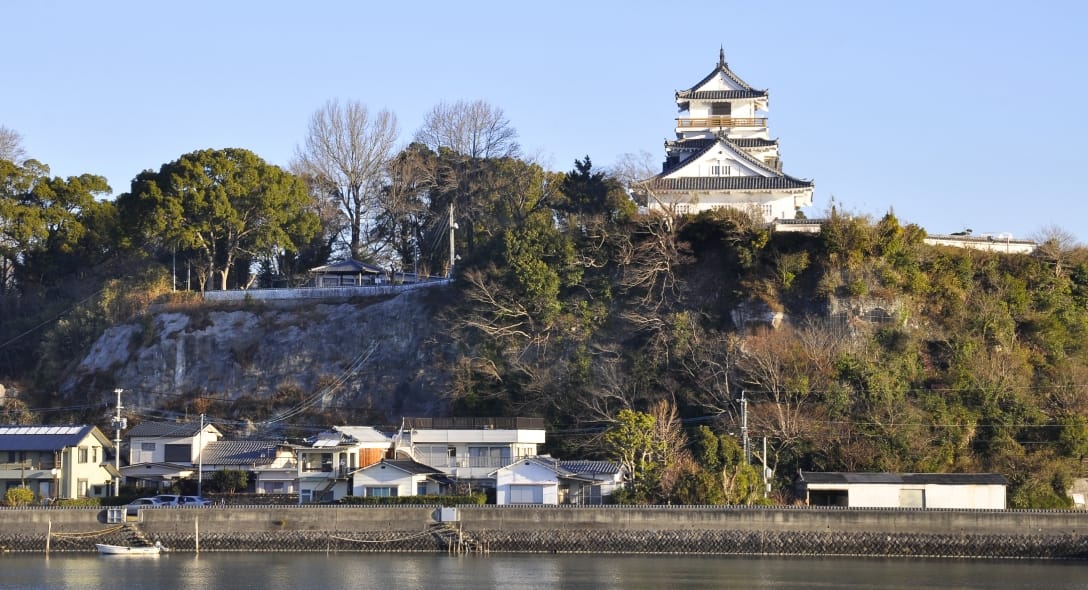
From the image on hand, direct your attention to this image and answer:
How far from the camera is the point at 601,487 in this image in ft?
140

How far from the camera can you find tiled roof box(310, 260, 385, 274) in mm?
60938

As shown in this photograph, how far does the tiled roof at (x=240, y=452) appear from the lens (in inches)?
1858

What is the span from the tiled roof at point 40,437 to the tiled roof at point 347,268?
624 inches

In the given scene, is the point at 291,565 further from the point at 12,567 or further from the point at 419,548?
the point at 12,567

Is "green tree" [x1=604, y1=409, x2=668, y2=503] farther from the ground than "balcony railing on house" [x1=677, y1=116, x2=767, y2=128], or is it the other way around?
"balcony railing on house" [x1=677, y1=116, x2=767, y2=128]

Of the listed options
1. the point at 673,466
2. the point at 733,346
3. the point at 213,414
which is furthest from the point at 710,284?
Answer: the point at 213,414

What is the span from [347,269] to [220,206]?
6403 mm

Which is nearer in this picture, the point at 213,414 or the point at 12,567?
the point at 12,567

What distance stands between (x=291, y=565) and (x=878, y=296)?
78.7 ft

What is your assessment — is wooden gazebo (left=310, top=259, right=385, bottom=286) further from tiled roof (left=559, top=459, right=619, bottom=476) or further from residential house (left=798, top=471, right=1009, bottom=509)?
residential house (left=798, top=471, right=1009, bottom=509)

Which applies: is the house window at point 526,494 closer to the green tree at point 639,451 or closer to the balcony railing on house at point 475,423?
the green tree at point 639,451

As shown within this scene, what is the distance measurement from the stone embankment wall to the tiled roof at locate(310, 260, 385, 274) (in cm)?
2130

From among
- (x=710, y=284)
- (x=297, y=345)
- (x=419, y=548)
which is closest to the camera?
(x=419, y=548)

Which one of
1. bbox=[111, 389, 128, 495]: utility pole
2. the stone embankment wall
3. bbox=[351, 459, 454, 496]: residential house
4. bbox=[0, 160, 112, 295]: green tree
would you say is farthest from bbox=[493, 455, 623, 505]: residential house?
bbox=[0, 160, 112, 295]: green tree
